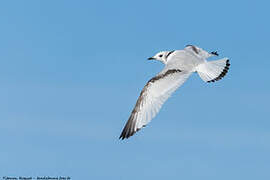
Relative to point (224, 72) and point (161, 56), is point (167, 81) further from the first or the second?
point (161, 56)

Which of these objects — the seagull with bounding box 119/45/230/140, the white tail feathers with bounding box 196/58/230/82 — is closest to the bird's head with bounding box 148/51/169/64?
the seagull with bounding box 119/45/230/140

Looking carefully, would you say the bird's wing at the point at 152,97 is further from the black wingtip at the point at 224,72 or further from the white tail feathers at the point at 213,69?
the black wingtip at the point at 224,72

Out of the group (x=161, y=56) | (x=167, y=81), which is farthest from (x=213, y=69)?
(x=161, y=56)

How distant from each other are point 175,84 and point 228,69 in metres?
1.17

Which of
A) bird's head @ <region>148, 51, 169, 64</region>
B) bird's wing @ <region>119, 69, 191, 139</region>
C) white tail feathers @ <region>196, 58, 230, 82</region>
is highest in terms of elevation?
bird's head @ <region>148, 51, 169, 64</region>

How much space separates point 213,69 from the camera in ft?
39.4

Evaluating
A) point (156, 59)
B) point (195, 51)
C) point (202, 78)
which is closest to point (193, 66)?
point (202, 78)

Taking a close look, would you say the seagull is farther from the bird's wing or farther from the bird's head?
the bird's head

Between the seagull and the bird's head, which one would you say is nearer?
the seagull

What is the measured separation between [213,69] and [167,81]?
3.37 ft

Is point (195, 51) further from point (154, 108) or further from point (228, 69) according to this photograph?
point (154, 108)

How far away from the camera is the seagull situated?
11.2 metres

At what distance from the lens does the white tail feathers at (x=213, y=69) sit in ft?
38.4

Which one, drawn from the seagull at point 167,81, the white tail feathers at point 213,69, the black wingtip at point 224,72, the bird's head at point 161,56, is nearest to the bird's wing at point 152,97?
the seagull at point 167,81
